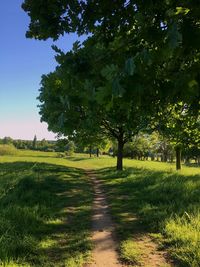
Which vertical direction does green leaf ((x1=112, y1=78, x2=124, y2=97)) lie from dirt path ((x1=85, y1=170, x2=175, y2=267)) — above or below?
above

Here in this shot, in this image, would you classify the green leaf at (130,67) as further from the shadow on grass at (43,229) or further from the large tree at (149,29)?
the shadow on grass at (43,229)

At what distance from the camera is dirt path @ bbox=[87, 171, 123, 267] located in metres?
6.46

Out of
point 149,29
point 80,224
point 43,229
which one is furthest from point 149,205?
point 149,29

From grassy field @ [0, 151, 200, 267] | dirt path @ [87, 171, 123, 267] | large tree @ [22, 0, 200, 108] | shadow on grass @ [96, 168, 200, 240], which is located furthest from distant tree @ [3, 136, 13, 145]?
large tree @ [22, 0, 200, 108]

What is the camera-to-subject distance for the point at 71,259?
21.2ft

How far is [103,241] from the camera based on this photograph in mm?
7691

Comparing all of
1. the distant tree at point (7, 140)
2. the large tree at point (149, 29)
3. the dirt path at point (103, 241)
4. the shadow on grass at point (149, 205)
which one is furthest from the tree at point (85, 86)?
the distant tree at point (7, 140)

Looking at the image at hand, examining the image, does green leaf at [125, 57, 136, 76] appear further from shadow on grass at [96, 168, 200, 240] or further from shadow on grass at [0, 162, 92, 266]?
shadow on grass at [96, 168, 200, 240]

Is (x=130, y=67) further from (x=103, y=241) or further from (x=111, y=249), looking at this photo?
(x=103, y=241)

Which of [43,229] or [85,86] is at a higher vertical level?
[85,86]

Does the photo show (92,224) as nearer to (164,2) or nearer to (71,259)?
(71,259)

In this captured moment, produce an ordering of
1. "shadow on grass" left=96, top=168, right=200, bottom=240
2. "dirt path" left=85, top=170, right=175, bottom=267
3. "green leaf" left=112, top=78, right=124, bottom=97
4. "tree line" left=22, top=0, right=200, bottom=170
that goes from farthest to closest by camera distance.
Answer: "shadow on grass" left=96, top=168, right=200, bottom=240 < "dirt path" left=85, top=170, right=175, bottom=267 < "tree line" left=22, top=0, right=200, bottom=170 < "green leaf" left=112, top=78, right=124, bottom=97

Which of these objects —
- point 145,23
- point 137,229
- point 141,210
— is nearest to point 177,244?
point 137,229

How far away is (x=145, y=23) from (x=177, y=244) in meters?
4.65
